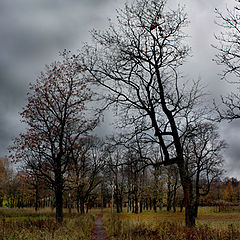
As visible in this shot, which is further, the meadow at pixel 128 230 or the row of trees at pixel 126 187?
the row of trees at pixel 126 187

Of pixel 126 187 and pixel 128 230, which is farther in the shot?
pixel 126 187

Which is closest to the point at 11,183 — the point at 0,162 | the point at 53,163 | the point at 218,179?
the point at 0,162

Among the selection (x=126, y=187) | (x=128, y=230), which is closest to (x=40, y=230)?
(x=128, y=230)

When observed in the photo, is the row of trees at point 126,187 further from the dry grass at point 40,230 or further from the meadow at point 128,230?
the dry grass at point 40,230

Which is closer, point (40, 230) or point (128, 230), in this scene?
point (40, 230)

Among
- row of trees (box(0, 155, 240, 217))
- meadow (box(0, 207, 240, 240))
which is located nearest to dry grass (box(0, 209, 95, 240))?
meadow (box(0, 207, 240, 240))

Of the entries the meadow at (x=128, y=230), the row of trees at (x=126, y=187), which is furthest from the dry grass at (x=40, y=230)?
the row of trees at (x=126, y=187)

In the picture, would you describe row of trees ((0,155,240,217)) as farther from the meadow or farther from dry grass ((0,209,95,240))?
dry grass ((0,209,95,240))

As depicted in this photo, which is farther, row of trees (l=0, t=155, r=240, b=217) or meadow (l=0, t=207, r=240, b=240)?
row of trees (l=0, t=155, r=240, b=217)

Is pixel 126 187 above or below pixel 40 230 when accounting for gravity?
below

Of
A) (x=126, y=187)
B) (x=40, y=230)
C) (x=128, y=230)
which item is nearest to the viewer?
(x=40, y=230)

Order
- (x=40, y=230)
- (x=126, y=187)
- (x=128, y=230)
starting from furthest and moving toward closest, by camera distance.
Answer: (x=126, y=187), (x=128, y=230), (x=40, y=230)

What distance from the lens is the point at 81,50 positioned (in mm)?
10922

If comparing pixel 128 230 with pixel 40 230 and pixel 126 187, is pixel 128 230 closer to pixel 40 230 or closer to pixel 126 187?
pixel 40 230
